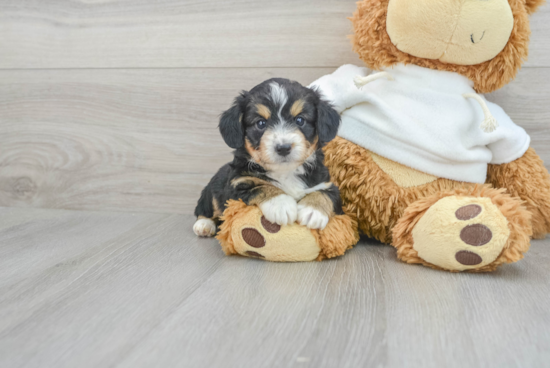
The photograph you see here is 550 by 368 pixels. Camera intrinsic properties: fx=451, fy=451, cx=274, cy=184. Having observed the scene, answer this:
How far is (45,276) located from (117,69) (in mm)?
1262

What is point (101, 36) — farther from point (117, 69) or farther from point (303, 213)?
point (303, 213)

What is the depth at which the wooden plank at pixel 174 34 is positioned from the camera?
6.97 ft

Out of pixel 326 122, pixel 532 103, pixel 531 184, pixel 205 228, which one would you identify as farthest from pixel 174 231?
pixel 532 103

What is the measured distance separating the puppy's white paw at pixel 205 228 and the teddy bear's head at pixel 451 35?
964mm

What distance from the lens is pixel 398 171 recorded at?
174 cm

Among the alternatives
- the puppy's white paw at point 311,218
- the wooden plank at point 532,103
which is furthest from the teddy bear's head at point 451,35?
the puppy's white paw at point 311,218

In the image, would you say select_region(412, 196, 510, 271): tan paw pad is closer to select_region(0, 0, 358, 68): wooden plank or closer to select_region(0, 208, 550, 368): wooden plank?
select_region(0, 208, 550, 368): wooden plank

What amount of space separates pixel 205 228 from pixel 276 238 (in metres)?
0.56

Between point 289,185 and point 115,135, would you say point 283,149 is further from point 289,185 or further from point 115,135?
point 115,135

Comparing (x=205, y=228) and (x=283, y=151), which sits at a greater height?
(x=283, y=151)

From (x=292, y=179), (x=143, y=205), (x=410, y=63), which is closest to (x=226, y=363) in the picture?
(x=292, y=179)

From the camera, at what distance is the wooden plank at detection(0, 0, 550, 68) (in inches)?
83.1

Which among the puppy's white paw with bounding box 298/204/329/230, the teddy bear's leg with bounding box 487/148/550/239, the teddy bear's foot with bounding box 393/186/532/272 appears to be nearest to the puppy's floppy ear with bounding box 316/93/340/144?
the puppy's white paw with bounding box 298/204/329/230

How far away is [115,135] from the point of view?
2428mm
